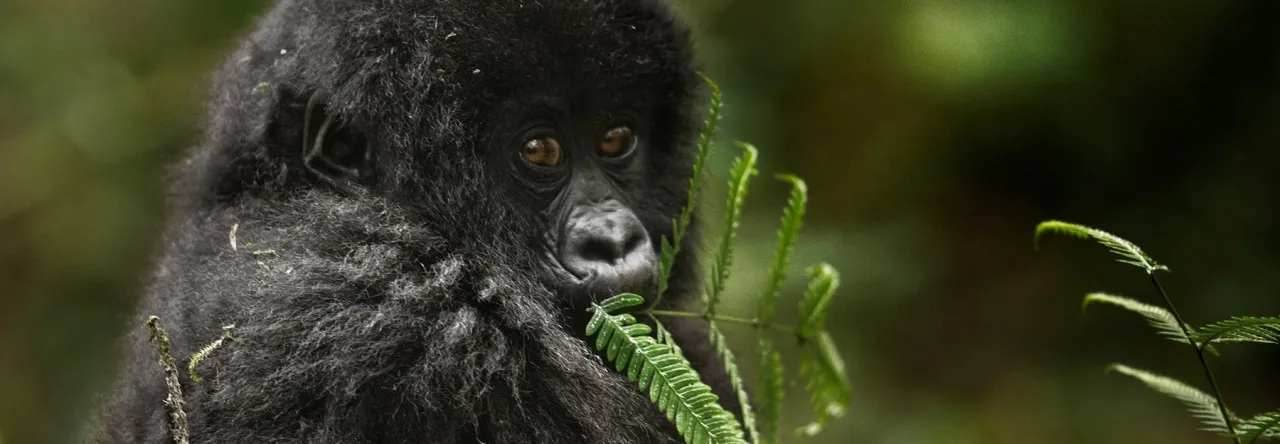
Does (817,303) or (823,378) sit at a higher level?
(817,303)

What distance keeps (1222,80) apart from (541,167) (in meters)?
3.25

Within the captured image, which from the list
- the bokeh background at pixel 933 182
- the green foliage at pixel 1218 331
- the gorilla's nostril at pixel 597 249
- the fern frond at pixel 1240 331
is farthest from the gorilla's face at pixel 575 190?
the bokeh background at pixel 933 182

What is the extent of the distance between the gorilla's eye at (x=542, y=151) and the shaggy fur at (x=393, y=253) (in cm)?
9

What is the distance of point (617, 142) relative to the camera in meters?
2.28

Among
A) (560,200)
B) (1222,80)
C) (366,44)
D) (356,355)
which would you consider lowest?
(356,355)

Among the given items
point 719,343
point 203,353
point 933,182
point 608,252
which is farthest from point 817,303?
point 933,182

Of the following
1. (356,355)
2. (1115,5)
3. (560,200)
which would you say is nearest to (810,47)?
(1115,5)

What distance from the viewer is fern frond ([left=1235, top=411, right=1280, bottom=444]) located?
142 cm

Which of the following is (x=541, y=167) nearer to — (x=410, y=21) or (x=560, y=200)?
(x=560, y=200)

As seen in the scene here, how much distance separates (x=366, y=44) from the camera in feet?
6.16

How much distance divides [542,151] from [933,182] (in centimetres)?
315

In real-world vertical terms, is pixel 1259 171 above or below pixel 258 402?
above

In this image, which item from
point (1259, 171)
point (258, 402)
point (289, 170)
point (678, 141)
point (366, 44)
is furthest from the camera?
point (1259, 171)

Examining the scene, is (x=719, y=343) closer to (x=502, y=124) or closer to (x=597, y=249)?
(x=597, y=249)
